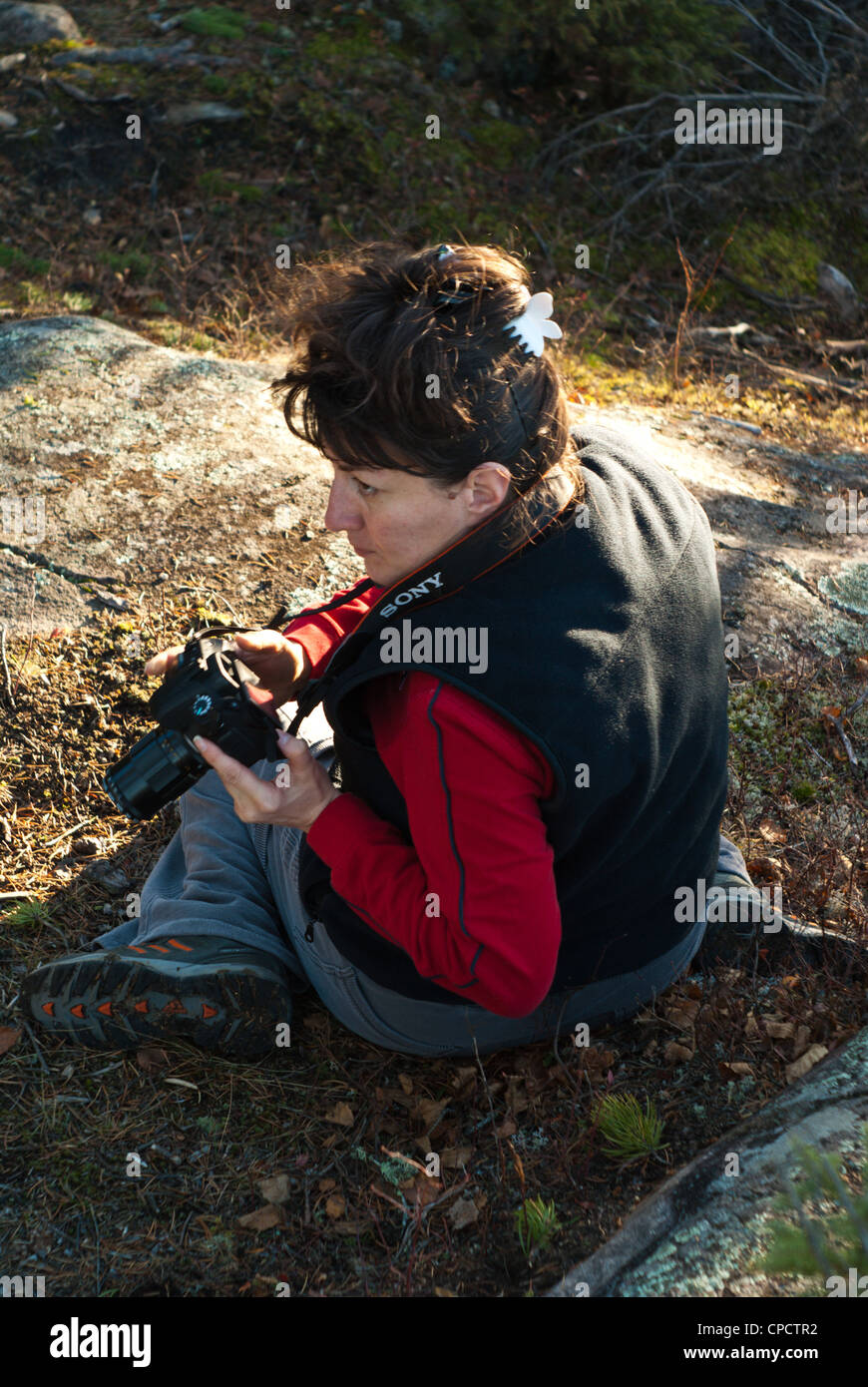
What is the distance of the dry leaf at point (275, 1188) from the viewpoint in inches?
87.6

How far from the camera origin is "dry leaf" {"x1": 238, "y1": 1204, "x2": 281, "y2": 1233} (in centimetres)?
217

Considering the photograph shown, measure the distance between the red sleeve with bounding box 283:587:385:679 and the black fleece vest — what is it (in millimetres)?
485

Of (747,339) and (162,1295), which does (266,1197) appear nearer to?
(162,1295)

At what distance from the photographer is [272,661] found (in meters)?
2.61

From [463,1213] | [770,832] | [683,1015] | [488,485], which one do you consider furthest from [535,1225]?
[770,832]

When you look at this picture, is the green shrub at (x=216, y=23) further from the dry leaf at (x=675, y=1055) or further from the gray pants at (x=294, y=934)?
the dry leaf at (x=675, y=1055)

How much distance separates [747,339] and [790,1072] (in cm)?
634

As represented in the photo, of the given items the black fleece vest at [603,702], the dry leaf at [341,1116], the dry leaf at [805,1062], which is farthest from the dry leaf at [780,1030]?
the dry leaf at [341,1116]

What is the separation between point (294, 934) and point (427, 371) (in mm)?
1496

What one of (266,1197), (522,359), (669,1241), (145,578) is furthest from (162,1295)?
(145,578)

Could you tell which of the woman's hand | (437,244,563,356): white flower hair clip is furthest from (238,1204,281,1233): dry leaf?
(437,244,563,356): white flower hair clip

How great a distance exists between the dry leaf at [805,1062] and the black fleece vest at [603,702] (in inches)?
15.3

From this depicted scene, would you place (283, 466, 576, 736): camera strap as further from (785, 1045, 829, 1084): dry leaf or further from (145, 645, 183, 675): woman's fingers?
(785, 1045, 829, 1084): dry leaf

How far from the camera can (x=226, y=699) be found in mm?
2158
